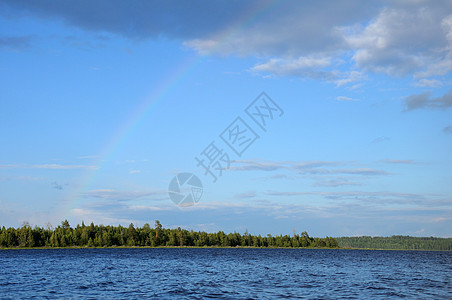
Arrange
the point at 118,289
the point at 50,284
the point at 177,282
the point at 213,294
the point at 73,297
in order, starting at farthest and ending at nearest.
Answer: the point at 177,282 < the point at 50,284 < the point at 118,289 < the point at 213,294 < the point at 73,297

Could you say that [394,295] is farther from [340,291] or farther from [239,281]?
[239,281]

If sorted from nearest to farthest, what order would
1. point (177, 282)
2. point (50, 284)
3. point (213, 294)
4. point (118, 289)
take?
point (213, 294) < point (118, 289) < point (50, 284) < point (177, 282)

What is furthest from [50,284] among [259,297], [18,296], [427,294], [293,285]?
[427,294]

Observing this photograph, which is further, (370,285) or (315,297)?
(370,285)

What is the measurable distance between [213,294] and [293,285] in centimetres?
1450

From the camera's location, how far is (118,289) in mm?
49281

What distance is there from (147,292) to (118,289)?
190 inches

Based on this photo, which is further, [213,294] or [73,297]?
[213,294]

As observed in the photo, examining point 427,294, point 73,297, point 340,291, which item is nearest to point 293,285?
point 340,291

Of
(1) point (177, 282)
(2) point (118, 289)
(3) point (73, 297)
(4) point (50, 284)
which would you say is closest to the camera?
(3) point (73, 297)

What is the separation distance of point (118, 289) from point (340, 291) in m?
27.5

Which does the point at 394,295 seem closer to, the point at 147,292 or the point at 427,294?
the point at 427,294

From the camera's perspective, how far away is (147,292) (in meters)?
46.8

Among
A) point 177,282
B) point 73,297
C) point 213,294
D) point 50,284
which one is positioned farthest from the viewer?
point 177,282
